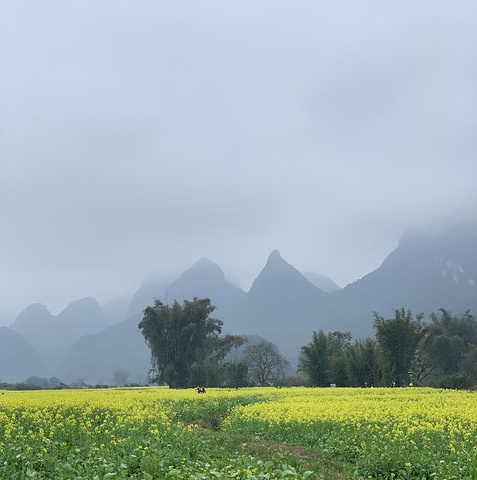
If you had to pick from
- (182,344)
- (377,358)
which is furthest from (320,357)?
(182,344)

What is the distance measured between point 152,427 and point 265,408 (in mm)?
6632

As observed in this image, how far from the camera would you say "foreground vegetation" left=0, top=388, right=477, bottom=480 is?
8.07 meters

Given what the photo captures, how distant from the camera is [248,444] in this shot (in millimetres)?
12445

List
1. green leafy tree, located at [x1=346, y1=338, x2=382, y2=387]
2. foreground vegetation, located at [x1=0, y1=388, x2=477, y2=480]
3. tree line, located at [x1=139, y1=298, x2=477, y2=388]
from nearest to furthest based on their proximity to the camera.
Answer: foreground vegetation, located at [x1=0, y1=388, x2=477, y2=480] → tree line, located at [x1=139, y1=298, x2=477, y2=388] → green leafy tree, located at [x1=346, y1=338, x2=382, y2=387]

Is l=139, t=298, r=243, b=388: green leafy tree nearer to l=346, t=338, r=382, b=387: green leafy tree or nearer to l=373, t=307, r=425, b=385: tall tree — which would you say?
l=346, t=338, r=382, b=387: green leafy tree

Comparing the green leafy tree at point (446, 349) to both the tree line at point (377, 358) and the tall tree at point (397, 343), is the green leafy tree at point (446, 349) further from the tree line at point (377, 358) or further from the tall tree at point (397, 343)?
the tall tree at point (397, 343)

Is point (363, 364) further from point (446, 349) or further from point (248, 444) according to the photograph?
point (248, 444)

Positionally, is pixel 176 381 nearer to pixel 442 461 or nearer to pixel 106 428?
pixel 106 428

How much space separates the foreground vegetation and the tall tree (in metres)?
21.8

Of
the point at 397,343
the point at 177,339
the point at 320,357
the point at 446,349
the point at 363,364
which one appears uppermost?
the point at 177,339

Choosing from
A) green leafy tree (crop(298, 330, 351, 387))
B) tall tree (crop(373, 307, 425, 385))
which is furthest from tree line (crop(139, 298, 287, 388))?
tall tree (crop(373, 307, 425, 385))

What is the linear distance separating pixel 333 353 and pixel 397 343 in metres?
7.52

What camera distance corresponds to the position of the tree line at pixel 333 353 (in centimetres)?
3800

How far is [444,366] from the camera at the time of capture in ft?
185
